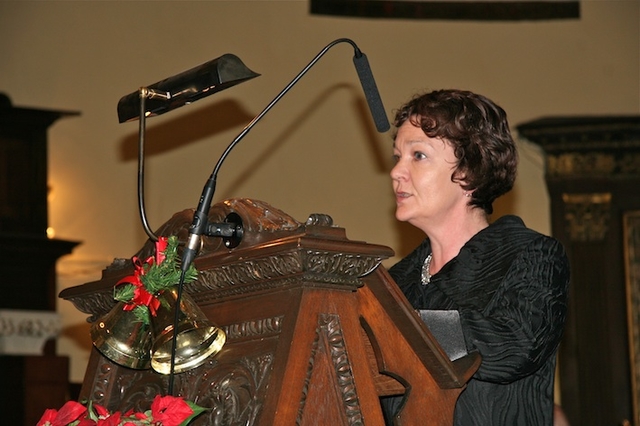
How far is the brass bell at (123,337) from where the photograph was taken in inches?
84.6

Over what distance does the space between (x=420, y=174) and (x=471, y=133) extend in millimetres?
172

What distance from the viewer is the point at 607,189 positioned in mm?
8109

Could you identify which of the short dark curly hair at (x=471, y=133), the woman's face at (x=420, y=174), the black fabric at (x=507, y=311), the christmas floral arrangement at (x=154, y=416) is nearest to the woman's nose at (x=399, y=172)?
the woman's face at (x=420, y=174)

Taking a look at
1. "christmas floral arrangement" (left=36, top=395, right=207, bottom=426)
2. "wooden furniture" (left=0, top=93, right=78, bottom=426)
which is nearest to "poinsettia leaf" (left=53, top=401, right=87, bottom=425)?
"christmas floral arrangement" (left=36, top=395, right=207, bottom=426)

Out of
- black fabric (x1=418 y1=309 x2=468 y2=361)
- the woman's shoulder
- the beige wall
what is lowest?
black fabric (x1=418 y1=309 x2=468 y2=361)

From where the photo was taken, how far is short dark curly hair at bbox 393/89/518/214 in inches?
110

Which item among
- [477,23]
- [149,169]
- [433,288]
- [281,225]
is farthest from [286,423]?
[477,23]

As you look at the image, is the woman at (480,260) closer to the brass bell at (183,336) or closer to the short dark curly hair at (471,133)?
the short dark curly hair at (471,133)

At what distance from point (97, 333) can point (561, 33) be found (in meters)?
6.74

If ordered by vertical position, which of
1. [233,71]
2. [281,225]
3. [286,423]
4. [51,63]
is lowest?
[286,423]

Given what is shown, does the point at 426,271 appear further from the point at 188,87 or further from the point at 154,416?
the point at 154,416

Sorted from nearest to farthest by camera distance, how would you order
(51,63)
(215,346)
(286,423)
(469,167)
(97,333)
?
(286,423), (215,346), (97,333), (469,167), (51,63)

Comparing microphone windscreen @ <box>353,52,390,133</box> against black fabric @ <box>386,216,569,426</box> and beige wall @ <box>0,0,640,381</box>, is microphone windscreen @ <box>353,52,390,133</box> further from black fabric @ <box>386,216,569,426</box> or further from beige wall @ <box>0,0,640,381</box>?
beige wall @ <box>0,0,640,381</box>

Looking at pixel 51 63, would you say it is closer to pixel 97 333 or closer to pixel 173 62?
pixel 173 62
